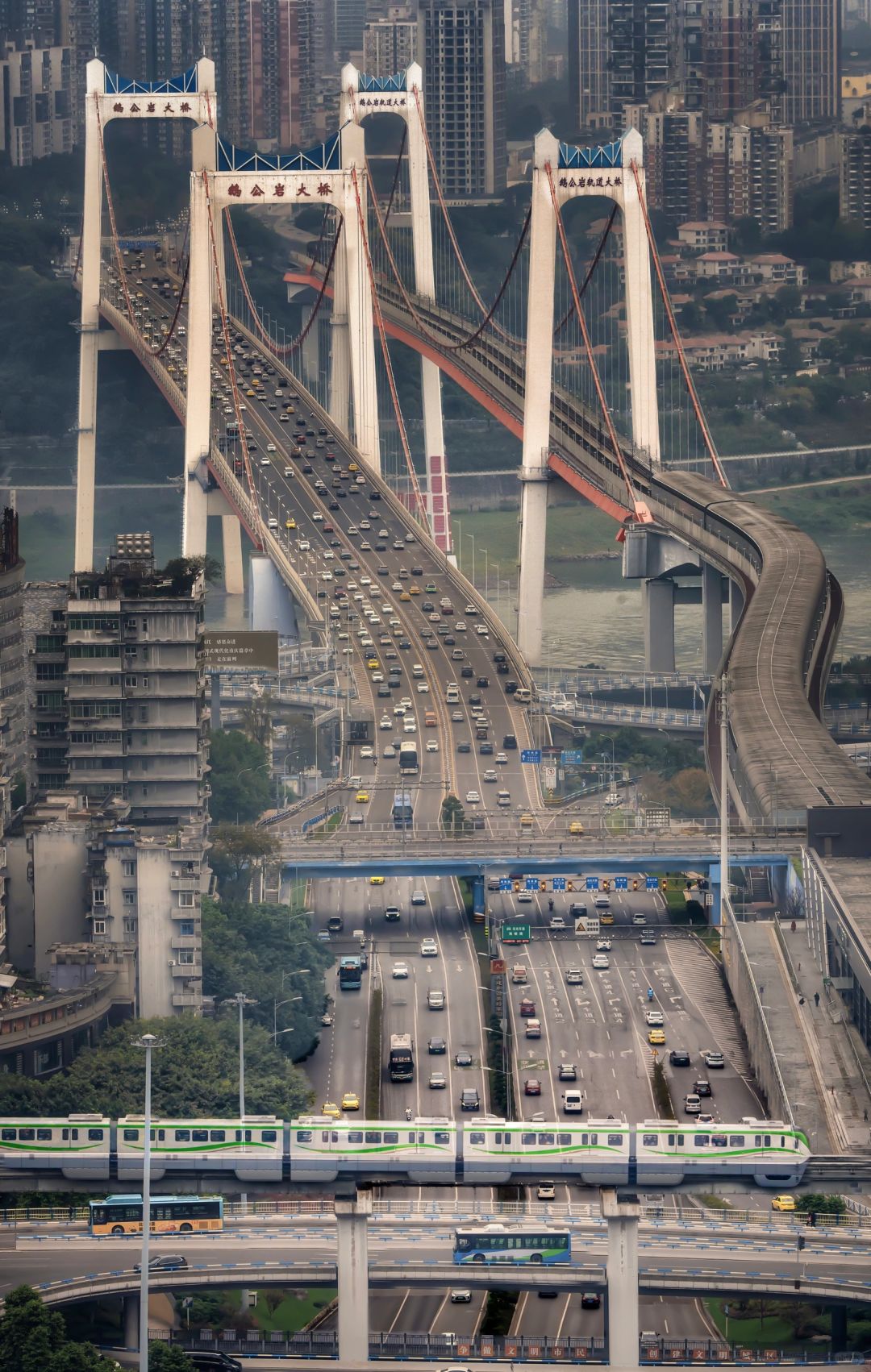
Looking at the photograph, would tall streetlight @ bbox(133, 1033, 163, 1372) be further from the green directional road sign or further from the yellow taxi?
the green directional road sign

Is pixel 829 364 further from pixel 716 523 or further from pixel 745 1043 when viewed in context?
pixel 745 1043

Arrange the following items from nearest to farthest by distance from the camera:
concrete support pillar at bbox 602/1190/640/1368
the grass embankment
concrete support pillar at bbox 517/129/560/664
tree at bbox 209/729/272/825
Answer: concrete support pillar at bbox 602/1190/640/1368
the grass embankment
tree at bbox 209/729/272/825
concrete support pillar at bbox 517/129/560/664

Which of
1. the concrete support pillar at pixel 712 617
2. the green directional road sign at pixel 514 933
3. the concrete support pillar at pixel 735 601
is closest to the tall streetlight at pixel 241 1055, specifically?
the green directional road sign at pixel 514 933

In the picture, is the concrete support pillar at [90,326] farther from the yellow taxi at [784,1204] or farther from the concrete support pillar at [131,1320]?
the concrete support pillar at [131,1320]

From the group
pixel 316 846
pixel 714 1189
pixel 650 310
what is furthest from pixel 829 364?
pixel 714 1189

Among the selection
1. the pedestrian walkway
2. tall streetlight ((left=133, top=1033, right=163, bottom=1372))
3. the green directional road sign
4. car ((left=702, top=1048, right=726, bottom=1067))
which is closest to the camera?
tall streetlight ((left=133, top=1033, right=163, bottom=1372))

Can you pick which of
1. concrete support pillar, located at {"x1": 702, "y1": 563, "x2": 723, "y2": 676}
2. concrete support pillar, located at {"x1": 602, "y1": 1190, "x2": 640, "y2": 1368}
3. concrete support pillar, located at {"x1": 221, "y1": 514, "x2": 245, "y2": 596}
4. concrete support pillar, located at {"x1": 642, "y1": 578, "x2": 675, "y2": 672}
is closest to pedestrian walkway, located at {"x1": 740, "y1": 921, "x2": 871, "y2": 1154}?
concrete support pillar, located at {"x1": 602, "y1": 1190, "x2": 640, "y2": 1368}
